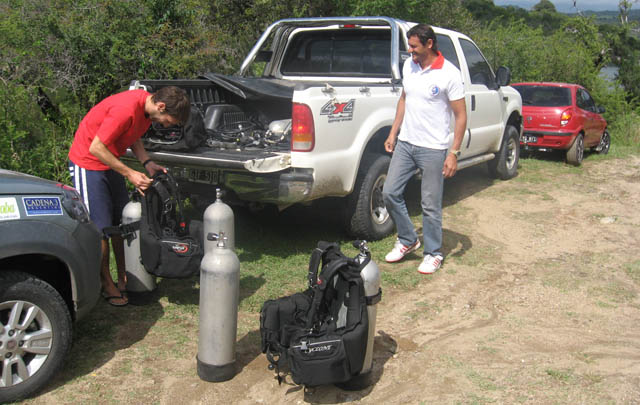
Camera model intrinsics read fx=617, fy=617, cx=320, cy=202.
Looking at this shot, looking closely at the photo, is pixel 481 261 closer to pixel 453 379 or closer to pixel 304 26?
pixel 453 379

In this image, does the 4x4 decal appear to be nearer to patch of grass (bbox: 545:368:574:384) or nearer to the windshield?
patch of grass (bbox: 545:368:574:384)

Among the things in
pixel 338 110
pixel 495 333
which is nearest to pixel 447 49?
pixel 338 110

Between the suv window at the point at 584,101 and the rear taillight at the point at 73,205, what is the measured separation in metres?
10.6

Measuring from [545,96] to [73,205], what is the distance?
10511 millimetres

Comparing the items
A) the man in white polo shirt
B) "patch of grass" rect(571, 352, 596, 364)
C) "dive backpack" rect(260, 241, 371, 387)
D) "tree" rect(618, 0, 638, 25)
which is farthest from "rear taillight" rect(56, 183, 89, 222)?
"tree" rect(618, 0, 638, 25)

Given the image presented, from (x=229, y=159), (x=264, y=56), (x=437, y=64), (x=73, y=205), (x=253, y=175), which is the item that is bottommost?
(x=253, y=175)

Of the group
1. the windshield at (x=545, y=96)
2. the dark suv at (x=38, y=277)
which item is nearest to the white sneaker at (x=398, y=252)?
the dark suv at (x=38, y=277)

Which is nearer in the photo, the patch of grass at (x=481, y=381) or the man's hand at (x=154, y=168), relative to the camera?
the patch of grass at (x=481, y=381)

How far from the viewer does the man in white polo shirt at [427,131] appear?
506 cm

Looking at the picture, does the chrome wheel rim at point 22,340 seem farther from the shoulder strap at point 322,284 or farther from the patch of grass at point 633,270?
the patch of grass at point 633,270

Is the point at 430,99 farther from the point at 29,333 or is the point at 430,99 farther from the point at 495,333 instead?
the point at 29,333

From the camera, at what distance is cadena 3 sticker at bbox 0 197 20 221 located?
3.21 m

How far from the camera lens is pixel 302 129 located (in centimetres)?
510

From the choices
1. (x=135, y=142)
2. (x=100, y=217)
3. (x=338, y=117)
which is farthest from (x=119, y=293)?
(x=338, y=117)
